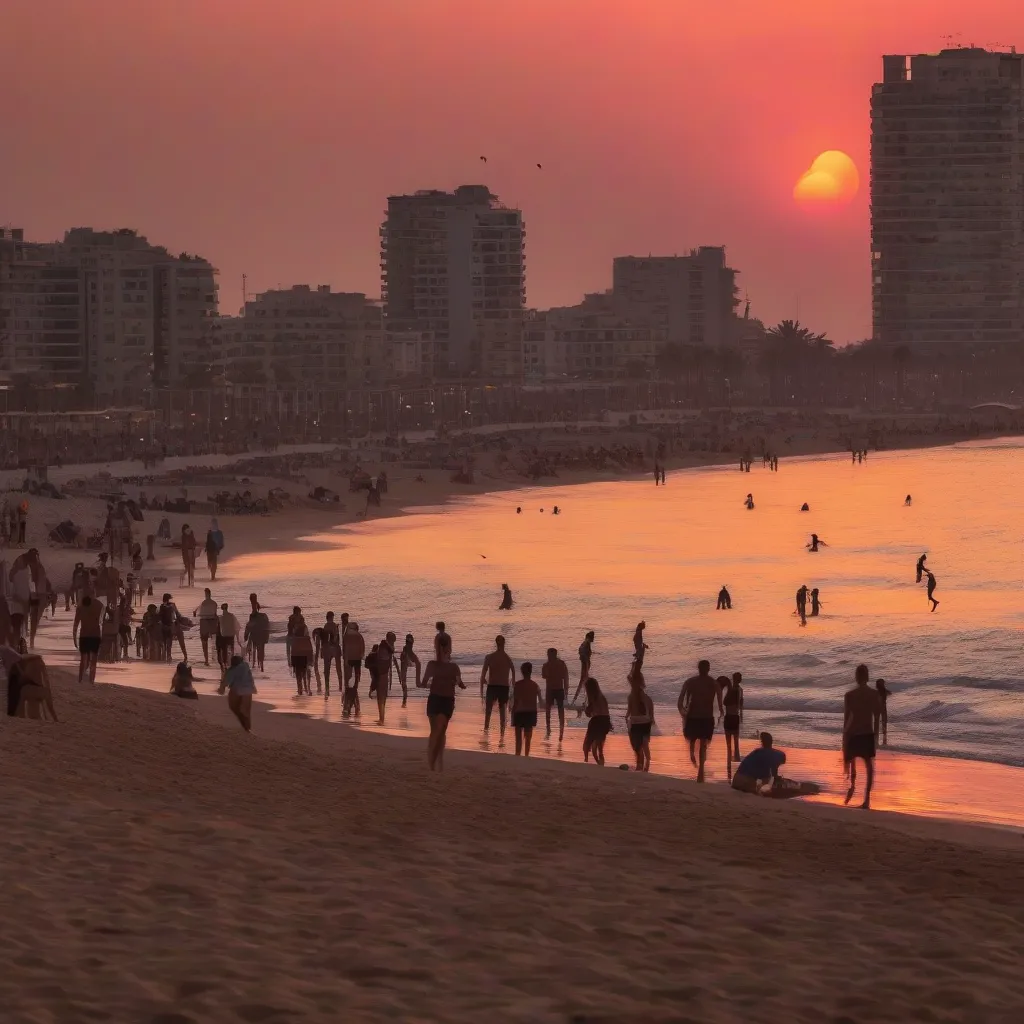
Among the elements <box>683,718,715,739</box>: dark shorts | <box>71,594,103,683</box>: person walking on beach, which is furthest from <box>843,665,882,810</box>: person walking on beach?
<box>71,594,103,683</box>: person walking on beach

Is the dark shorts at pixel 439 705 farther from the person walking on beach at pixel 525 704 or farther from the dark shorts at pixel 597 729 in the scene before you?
the dark shorts at pixel 597 729

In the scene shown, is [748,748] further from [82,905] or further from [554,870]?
[82,905]

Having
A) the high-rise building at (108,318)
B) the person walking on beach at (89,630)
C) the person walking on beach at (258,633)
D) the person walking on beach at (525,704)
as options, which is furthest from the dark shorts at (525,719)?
the high-rise building at (108,318)

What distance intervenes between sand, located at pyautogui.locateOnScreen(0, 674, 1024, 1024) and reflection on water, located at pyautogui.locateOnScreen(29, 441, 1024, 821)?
5.10 m

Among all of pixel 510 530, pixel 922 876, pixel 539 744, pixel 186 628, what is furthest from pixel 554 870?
pixel 510 530

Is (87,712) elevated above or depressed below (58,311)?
below

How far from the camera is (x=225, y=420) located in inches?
5645

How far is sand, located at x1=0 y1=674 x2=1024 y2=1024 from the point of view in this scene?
7.62m

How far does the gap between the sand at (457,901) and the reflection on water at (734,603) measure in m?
5.10

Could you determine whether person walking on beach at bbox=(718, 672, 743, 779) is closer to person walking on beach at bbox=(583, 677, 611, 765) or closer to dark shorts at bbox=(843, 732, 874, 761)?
person walking on beach at bbox=(583, 677, 611, 765)

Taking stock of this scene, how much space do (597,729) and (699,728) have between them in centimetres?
117

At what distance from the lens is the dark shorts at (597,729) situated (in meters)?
16.6

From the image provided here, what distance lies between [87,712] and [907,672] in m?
14.7

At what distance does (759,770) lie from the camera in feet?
51.0
